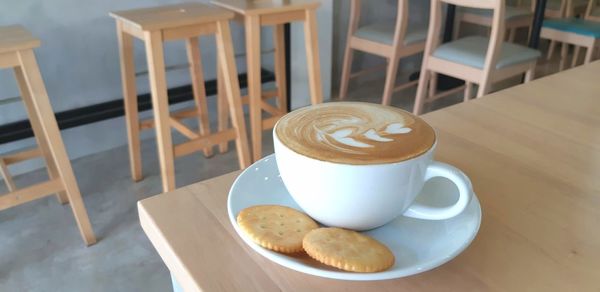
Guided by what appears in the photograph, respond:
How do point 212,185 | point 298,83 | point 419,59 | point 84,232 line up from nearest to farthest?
point 212,185 < point 84,232 < point 298,83 < point 419,59

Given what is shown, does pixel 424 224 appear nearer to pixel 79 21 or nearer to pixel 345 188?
pixel 345 188

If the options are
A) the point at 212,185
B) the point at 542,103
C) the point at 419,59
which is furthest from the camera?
the point at 419,59

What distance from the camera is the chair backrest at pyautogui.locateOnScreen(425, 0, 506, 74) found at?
1.90m

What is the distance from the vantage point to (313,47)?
1922 mm

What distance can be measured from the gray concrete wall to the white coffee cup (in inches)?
74.1

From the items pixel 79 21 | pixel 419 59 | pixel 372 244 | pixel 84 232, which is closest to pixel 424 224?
pixel 372 244

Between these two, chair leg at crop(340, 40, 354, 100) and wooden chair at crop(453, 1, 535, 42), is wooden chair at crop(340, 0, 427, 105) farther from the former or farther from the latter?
wooden chair at crop(453, 1, 535, 42)

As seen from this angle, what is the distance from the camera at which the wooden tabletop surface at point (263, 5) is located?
1.74 meters

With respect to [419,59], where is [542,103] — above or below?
above

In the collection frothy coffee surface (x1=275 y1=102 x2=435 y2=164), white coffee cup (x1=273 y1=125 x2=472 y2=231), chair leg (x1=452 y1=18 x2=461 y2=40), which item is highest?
frothy coffee surface (x1=275 y1=102 x2=435 y2=164)

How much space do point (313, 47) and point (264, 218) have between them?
1.53 meters

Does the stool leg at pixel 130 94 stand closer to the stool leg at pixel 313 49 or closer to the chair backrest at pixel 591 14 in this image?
the stool leg at pixel 313 49

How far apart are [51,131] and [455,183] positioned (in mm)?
1350

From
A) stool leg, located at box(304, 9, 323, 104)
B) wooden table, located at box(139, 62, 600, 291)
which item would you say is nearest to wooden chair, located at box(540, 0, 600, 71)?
stool leg, located at box(304, 9, 323, 104)
